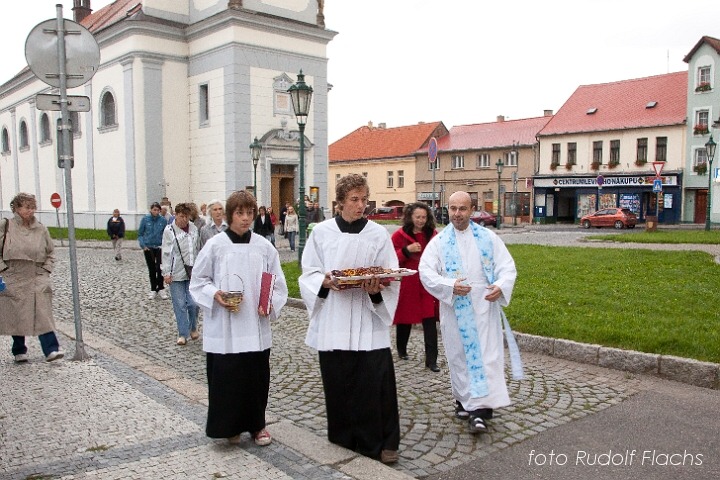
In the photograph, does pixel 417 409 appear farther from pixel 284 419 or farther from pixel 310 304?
pixel 310 304

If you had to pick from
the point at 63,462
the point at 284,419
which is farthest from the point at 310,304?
the point at 63,462

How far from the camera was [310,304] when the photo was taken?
4637 millimetres

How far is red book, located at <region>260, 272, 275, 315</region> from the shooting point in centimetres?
473

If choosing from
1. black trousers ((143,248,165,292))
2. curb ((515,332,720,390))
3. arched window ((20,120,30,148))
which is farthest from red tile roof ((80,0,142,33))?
curb ((515,332,720,390))

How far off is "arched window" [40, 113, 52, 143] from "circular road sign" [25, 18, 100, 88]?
40.5 meters

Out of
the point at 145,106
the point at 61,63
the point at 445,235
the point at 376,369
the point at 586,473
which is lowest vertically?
the point at 586,473

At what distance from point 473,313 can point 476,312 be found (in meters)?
0.03

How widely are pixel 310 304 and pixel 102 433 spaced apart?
1851 mm

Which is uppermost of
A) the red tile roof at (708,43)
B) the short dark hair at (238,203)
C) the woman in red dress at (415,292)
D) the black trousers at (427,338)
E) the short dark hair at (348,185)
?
the red tile roof at (708,43)

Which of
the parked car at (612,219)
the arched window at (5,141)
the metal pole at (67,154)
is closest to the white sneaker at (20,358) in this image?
the metal pole at (67,154)

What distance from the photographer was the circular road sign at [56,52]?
686cm

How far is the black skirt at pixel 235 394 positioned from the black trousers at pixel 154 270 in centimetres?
789

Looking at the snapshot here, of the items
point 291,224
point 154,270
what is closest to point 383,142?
point 291,224

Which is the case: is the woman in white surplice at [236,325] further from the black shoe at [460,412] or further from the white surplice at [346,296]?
the black shoe at [460,412]
